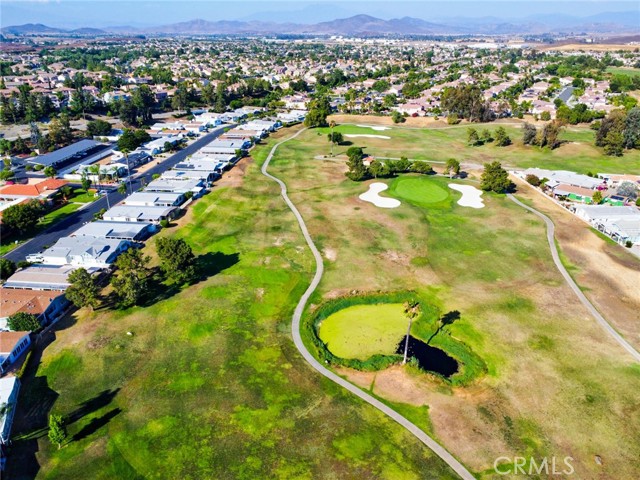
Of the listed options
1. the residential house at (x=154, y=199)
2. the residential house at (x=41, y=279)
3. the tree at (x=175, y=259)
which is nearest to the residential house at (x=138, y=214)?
the residential house at (x=154, y=199)

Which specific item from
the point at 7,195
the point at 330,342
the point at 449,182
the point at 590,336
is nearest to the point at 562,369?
the point at 590,336

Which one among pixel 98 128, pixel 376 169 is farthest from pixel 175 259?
pixel 98 128

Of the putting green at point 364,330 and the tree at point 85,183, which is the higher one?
the tree at point 85,183

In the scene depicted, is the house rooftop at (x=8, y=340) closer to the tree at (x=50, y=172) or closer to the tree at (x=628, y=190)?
the tree at (x=50, y=172)

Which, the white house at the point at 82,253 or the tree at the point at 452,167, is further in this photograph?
the tree at the point at 452,167

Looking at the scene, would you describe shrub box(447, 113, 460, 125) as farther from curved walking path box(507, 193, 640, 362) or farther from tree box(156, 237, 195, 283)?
tree box(156, 237, 195, 283)

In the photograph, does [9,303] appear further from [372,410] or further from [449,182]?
[449,182]
